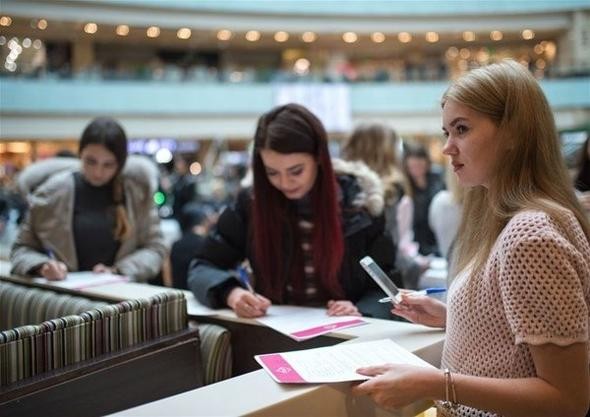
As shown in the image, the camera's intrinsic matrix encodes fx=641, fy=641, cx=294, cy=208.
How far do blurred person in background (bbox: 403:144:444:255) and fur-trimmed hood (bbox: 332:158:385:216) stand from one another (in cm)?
276

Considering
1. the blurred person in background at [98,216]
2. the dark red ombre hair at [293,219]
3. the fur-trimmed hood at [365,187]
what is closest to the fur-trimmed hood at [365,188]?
the fur-trimmed hood at [365,187]

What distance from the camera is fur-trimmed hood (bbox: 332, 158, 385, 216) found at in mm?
2398

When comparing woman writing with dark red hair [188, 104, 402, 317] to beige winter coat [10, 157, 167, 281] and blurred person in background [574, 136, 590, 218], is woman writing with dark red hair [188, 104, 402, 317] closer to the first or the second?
beige winter coat [10, 157, 167, 281]

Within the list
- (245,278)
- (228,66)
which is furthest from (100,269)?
(228,66)

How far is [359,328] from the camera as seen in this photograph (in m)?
1.90

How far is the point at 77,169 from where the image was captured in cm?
353

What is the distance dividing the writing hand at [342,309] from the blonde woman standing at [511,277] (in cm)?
66

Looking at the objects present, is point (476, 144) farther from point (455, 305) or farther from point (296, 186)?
point (296, 186)

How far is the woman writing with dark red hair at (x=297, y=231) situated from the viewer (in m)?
2.26

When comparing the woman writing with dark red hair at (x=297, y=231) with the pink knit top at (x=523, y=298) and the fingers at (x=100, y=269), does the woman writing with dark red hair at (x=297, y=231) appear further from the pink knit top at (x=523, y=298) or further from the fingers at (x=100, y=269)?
the pink knit top at (x=523, y=298)

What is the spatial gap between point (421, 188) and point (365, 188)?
309 cm

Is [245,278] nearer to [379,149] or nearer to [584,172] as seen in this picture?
[379,149]

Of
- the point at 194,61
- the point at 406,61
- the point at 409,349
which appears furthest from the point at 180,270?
the point at 406,61

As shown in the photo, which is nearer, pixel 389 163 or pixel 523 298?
Result: pixel 523 298
